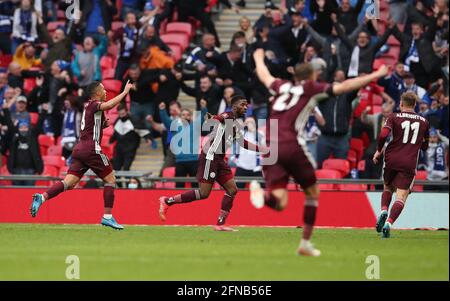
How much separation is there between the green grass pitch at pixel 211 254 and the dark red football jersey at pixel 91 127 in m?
1.49

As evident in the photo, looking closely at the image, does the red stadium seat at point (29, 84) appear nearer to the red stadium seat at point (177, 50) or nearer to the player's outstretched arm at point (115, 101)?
the red stadium seat at point (177, 50)

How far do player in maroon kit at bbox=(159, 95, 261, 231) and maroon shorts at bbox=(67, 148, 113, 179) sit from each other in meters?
1.38

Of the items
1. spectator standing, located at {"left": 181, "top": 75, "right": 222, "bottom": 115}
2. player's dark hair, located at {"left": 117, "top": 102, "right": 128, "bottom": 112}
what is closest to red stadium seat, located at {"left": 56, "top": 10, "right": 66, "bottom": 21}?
player's dark hair, located at {"left": 117, "top": 102, "right": 128, "bottom": 112}

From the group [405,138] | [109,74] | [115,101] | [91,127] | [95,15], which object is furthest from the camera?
[95,15]

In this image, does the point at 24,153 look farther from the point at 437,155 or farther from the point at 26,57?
the point at 437,155

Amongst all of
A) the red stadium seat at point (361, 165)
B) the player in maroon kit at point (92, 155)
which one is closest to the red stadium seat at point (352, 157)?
the red stadium seat at point (361, 165)

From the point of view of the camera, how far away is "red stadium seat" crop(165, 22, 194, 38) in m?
28.1

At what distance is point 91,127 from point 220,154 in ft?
7.34

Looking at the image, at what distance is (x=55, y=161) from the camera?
2592cm

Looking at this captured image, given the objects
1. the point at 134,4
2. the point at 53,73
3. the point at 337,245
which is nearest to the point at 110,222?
the point at 337,245

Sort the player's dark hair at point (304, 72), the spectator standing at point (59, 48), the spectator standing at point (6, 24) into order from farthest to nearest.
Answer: the spectator standing at point (6, 24), the spectator standing at point (59, 48), the player's dark hair at point (304, 72)

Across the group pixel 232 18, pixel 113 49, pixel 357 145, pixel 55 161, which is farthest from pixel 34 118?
pixel 357 145

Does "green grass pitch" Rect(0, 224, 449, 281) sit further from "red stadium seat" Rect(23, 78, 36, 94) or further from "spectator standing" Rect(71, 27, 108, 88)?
"red stadium seat" Rect(23, 78, 36, 94)

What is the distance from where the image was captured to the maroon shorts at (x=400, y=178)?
1805 cm
